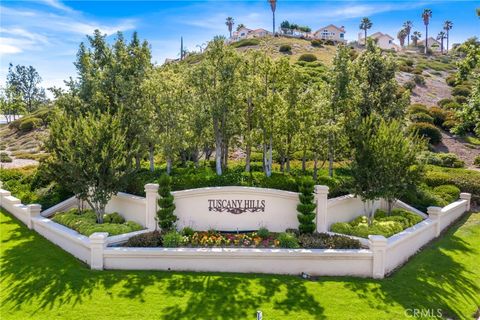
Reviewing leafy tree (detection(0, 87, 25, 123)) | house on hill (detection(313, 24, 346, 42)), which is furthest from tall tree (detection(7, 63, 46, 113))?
house on hill (detection(313, 24, 346, 42))

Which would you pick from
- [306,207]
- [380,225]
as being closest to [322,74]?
[380,225]

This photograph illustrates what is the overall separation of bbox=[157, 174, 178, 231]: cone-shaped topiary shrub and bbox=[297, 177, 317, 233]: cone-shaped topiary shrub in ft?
18.2

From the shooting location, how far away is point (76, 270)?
13.4 m

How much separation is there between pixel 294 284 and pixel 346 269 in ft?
7.36

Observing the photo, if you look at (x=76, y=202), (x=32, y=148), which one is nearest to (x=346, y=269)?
(x=76, y=202)

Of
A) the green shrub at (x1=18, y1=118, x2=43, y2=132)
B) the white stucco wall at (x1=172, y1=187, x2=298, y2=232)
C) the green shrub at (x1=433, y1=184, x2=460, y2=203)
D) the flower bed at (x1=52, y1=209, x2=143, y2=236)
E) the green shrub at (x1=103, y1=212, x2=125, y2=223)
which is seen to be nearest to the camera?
the flower bed at (x1=52, y1=209, x2=143, y2=236)

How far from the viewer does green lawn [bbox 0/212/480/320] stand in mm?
10828

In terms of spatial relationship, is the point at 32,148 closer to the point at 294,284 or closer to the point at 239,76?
the point at 239,76

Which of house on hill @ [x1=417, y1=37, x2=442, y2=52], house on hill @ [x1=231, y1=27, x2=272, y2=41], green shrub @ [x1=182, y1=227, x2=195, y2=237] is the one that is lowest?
green shrub @ [x1=182, y1=227, x2=195, y2=237]

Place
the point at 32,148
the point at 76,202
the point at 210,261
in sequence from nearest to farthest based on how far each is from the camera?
the point at 210,261 < the point at 76,202 < the point at 32,148

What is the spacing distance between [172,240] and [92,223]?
184 inches

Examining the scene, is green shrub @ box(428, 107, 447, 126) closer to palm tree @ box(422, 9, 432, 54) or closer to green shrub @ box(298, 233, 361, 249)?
green shrub @ box(298, 233, 361, 249)

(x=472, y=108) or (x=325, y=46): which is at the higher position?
(x=325, y=46)

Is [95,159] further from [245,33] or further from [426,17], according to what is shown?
[426,17]
